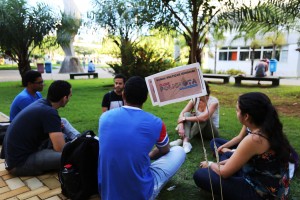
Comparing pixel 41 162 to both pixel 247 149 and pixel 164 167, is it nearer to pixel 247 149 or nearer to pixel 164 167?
pixel 164 167

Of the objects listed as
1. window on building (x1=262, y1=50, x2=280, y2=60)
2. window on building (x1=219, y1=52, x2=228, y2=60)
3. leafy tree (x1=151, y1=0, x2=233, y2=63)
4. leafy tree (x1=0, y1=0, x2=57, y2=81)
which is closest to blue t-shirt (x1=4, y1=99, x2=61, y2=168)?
leafy tree (x1=151, y1=0, x2=233, y2=63)

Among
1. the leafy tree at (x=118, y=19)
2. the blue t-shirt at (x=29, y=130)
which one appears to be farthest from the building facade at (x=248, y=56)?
the blue t-shirt at (x=29, y=130)

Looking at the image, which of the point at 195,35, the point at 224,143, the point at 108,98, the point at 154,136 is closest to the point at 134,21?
Answer: the point at 195,35

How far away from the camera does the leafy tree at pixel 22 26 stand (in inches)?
438

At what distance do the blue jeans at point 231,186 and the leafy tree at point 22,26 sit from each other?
36.4ft

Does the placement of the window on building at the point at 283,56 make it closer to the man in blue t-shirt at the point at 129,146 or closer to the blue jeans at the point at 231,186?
the blue jeans at the point at 231,186

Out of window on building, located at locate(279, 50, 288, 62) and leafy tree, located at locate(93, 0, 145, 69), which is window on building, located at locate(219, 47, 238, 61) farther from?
leafy tree, located at locate(93, 0, 145, 69)

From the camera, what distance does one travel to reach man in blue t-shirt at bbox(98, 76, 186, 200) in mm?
2064

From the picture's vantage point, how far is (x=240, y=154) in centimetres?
211

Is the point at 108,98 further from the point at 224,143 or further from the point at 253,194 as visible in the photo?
the point at 253,194

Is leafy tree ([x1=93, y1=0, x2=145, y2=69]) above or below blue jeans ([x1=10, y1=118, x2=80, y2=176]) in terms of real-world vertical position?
above

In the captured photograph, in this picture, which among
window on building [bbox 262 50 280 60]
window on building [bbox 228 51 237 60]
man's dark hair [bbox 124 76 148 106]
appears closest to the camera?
man's dark hair [bbox 124 76 148 106]

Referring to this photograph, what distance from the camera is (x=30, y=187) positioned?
9.80ft

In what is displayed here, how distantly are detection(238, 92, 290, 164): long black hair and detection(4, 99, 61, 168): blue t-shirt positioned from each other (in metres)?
1.92
